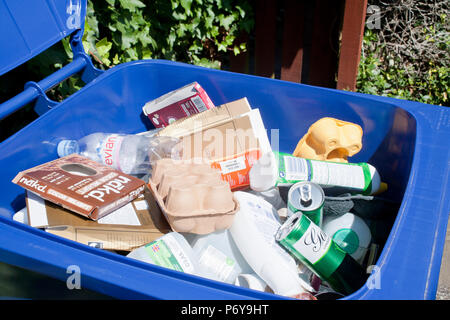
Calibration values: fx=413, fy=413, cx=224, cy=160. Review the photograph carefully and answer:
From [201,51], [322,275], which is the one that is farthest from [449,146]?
[201,51]

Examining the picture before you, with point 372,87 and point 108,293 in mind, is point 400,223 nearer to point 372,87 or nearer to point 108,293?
point 108,293

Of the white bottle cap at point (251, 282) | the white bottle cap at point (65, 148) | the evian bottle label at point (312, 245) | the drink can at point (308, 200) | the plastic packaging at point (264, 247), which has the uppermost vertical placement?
the white bottle cap at point (65, 148)

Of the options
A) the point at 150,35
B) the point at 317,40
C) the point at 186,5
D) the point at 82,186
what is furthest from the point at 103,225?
the point at 317,40

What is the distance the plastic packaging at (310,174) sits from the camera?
1223 millimetres

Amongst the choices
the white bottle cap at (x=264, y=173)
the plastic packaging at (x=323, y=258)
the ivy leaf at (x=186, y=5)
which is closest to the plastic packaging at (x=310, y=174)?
the white bottle cap at (x=264, y=173)

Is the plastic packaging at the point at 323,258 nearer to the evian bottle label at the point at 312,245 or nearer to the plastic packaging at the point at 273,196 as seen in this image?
the evian bottle label at the point at 312,245

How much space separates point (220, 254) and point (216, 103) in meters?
0.68

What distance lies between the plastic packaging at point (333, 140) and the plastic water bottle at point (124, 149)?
0.45 m

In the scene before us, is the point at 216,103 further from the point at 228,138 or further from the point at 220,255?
the point at 220,255

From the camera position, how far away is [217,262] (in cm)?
109

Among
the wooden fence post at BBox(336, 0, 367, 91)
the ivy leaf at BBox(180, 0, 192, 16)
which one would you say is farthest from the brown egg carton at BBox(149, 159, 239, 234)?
the wooden fence post at BBox(336, 0, 367, 91)

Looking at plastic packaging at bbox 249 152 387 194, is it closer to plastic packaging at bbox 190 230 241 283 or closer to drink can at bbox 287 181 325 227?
drink can at bbox 287 181 325 227

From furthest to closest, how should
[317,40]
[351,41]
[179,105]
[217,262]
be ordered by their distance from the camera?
[317,40], [351,41], [179,105], [217,262]

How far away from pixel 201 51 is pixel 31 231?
2.05 metres
